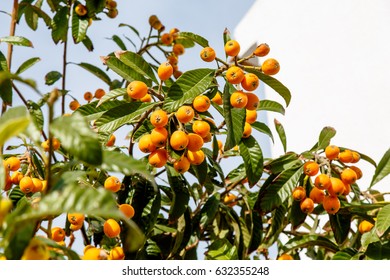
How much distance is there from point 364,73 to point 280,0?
4.53ft

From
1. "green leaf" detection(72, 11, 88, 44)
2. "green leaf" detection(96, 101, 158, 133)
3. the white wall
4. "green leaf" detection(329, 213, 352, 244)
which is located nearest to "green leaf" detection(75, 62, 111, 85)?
"green leaf" detection(72, 11, 88, 44)

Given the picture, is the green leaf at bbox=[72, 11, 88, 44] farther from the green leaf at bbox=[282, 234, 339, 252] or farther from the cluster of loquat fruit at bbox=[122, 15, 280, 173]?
the green leaf at bbox=[282, 234, 339, 252]

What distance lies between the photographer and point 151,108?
55.5 inches

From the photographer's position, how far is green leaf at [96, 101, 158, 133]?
139cm

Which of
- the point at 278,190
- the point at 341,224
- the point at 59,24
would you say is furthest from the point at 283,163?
the point at 59,24

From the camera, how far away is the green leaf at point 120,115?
4.55 feet

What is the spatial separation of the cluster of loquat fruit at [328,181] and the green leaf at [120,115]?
566mm

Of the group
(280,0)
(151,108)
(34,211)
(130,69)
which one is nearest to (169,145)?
(151,108)

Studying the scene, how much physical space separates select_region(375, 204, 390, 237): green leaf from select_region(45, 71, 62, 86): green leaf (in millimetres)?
1528

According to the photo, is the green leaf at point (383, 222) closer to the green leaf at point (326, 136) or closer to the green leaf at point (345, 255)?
the green leaf at point (345, 255)

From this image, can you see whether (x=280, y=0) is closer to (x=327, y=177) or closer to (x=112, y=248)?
(x=327, y=177)

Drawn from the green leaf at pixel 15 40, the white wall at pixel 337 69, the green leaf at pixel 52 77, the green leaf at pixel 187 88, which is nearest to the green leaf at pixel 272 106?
the green leaf at pixel 187 88

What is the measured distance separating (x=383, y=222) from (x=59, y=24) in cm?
153

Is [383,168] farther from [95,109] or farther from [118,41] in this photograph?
[118,41]
